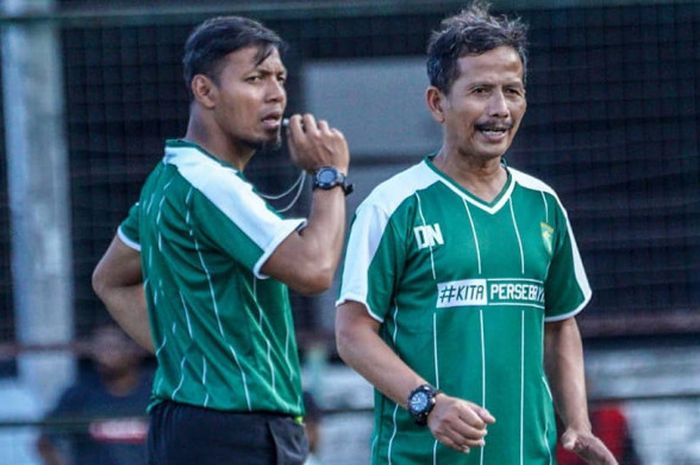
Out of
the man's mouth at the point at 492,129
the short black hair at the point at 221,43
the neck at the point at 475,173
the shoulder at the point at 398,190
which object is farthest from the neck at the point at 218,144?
the man's mouth at the point at 492,129

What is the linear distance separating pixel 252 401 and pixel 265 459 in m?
0.16

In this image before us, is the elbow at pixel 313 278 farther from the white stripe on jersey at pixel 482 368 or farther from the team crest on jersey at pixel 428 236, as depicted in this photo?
the white stripe on jersey at pixel 482 368

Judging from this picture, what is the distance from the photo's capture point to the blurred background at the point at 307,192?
734 centimetres

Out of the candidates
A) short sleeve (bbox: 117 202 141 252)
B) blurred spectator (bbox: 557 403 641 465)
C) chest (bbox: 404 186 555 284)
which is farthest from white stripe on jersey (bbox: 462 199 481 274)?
blurred spectator (bbox: 557 403 641 465)

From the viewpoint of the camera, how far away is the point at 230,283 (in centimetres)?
457

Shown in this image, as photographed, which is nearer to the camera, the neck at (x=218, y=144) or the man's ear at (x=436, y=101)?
the man's ear at (x=436, y=101)

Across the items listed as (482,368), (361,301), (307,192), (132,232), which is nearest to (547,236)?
(482,368)

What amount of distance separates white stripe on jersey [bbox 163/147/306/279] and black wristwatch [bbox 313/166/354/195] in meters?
0.11

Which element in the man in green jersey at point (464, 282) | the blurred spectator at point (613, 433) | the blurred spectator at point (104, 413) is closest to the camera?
the man in green jersey at point (464, 282)

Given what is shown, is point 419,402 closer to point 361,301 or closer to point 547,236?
point 361,301

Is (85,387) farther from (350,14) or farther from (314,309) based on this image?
(350,14)

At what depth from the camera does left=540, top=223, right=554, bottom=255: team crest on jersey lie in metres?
4.45

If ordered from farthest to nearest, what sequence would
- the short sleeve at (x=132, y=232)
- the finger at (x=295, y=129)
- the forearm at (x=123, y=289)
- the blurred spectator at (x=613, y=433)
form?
the blurred spectator at (x=613, y=433), the forearm at (x=123, y=289), the short sleeve at (x=132, y=232), the finger at (x=295, y=129)

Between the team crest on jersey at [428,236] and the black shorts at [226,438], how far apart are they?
0.66 meters
